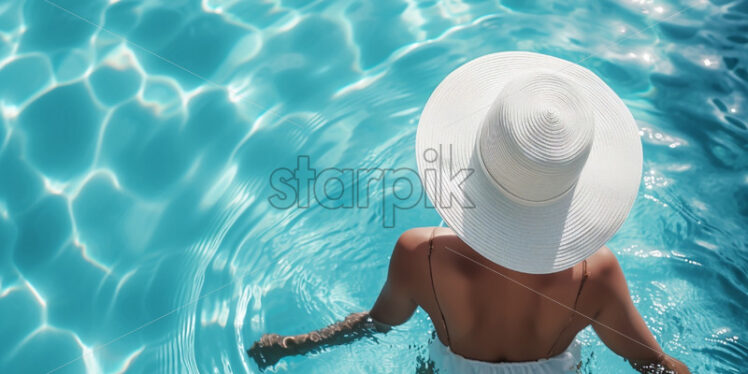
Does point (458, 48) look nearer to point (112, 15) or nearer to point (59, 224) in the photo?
point (112, 15)

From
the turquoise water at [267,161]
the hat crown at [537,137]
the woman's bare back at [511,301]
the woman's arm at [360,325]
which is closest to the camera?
the hat crown at [537,137]

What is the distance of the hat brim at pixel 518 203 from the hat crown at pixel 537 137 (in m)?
0.06

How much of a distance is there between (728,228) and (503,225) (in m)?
1.95

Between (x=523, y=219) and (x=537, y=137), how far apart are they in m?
0.25

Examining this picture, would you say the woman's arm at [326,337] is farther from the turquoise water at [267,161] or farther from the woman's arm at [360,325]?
the turquoise water at [267,161]

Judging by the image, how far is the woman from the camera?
4.64ft

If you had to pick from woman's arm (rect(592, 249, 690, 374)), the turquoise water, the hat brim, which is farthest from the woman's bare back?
the turquoise water

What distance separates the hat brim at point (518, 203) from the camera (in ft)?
5.00

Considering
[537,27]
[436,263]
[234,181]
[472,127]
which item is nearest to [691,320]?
[436,263]

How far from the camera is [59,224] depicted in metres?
3.06

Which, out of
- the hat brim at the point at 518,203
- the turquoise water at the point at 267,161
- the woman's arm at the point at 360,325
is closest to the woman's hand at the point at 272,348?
the woman's arm at the point at 360,325

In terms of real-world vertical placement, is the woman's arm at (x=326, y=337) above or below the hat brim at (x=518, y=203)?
below

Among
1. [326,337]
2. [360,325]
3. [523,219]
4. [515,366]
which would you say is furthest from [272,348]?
[523,219]

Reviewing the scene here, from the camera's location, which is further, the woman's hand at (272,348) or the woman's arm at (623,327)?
the woman's hand at (272,348)
